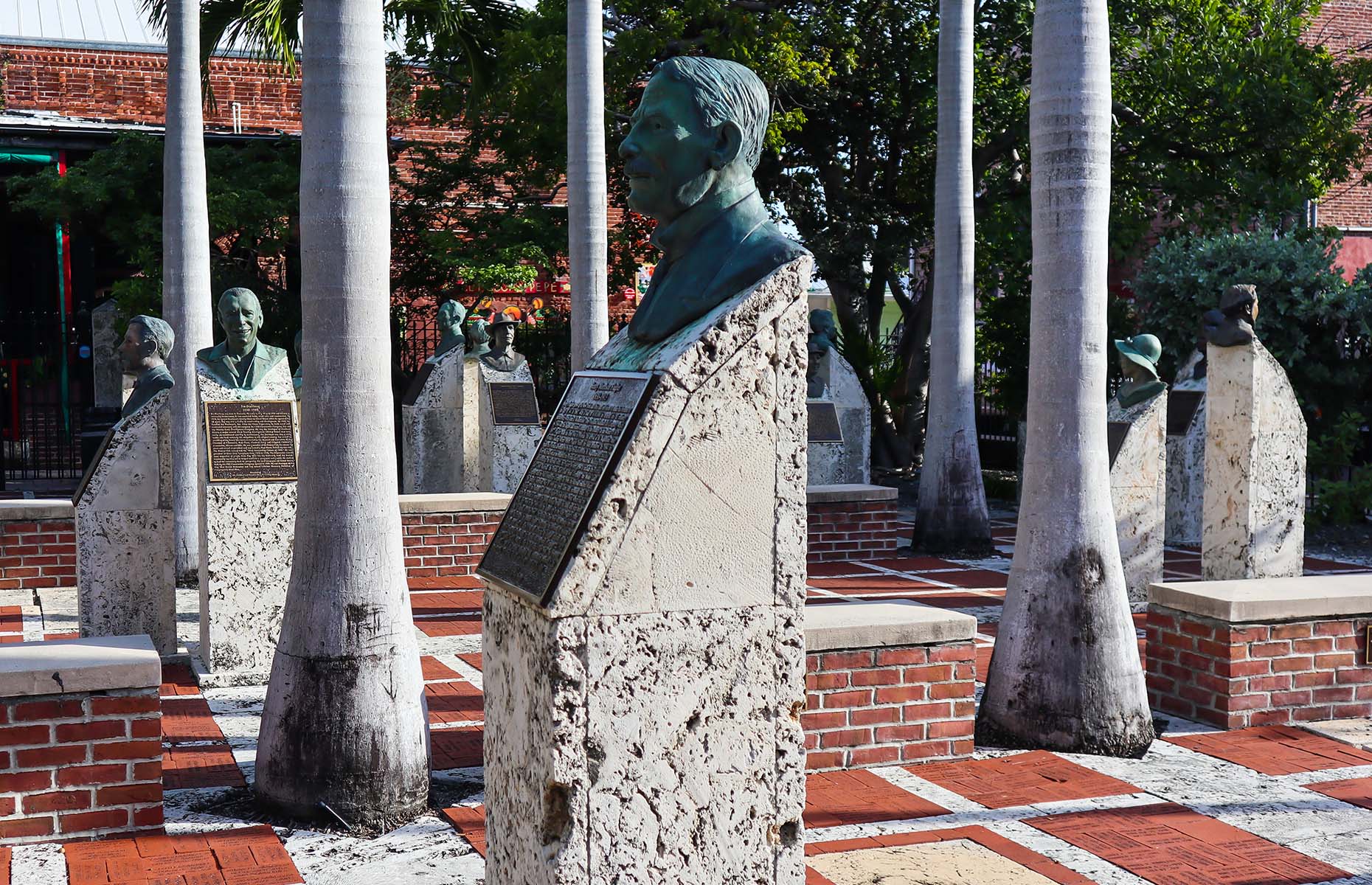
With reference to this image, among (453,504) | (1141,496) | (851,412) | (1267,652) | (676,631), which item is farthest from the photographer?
(851,412)

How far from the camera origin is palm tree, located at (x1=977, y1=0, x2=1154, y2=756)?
6.05 m

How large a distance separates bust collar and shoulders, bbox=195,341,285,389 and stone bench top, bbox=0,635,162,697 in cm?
295

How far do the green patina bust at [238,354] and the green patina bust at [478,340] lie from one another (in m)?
7.59

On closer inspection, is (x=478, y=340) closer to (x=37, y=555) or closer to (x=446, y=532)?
(x=446, y=532)

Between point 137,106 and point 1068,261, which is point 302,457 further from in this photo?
point 137,106

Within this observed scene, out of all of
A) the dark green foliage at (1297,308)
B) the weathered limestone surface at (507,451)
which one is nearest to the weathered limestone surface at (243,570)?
the weathered limestone surface at (507,451)

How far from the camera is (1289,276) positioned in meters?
15.4

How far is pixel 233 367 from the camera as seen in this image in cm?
803

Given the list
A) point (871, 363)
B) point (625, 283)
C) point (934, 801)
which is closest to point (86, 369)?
point (625, 283)

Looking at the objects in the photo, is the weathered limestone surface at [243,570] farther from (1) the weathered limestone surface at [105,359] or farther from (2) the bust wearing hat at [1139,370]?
(1) the weathered limestone surface at [105,359]

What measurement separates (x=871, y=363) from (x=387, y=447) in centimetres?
1532

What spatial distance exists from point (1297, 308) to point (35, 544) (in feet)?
42.7

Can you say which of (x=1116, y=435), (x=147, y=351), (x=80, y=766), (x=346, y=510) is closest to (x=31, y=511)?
(x=147, y=351)

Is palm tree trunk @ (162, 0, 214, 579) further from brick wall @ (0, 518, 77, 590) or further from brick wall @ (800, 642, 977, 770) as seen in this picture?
brick wall @ (800, 642, 977, 770)
